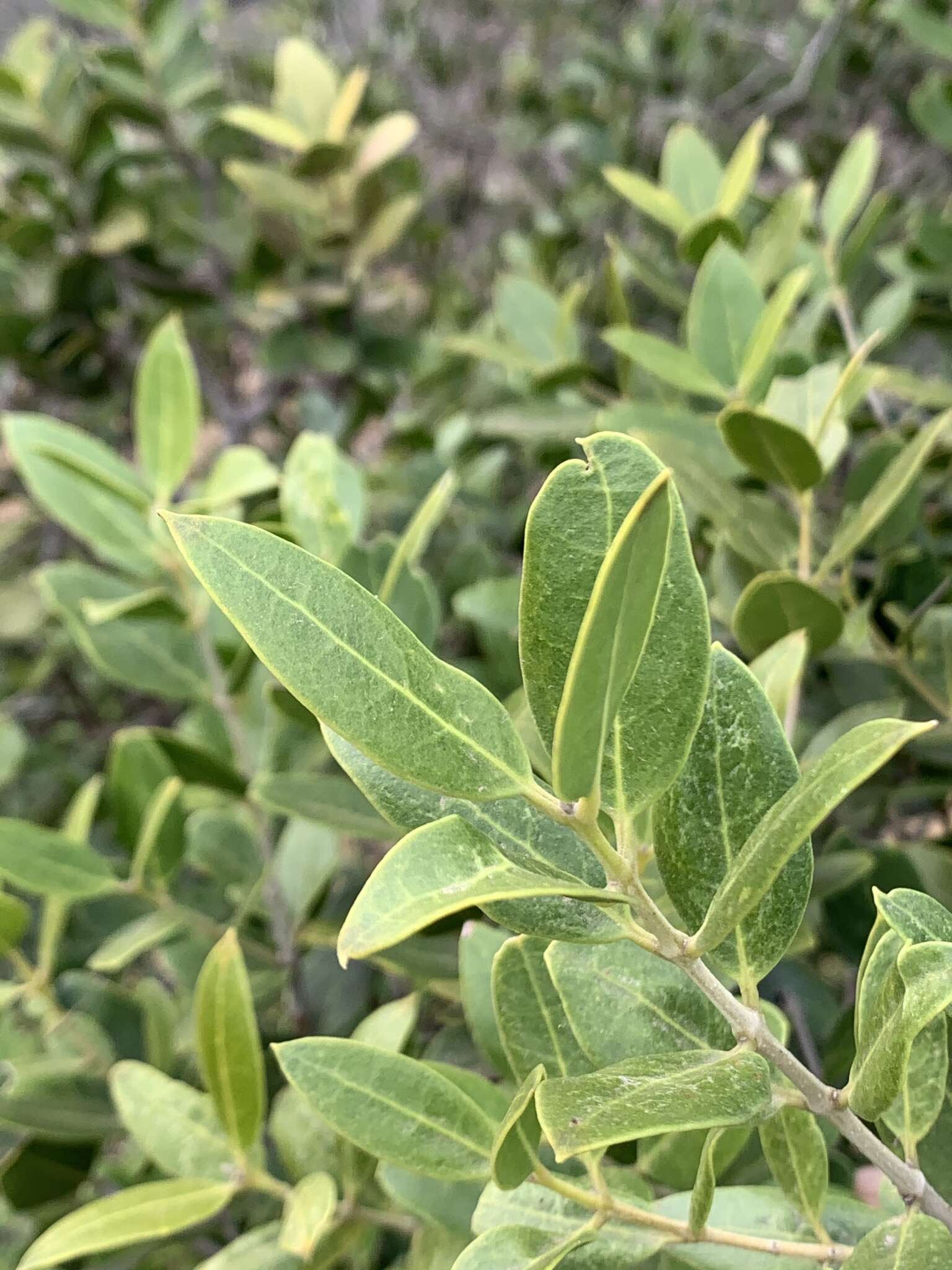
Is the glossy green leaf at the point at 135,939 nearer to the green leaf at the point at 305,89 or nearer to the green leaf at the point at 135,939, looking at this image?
the green leaf at the point at 135,939

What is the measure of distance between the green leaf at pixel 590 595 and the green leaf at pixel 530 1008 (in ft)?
0.49

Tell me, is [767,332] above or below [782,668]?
above

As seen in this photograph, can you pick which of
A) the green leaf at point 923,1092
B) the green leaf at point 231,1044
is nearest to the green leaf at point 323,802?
the green leaf at point 231,1044

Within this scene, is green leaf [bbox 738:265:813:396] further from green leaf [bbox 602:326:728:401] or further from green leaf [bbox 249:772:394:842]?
green leaf [bbox 249:772:394:842]

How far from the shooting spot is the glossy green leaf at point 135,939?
602 millimetres

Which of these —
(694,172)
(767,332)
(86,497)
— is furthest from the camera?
(694,172)

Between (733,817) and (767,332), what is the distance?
14.1 inches

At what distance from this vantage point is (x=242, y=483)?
0.68 m

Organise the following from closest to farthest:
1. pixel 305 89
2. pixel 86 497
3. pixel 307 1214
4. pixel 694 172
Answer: pixel 307 1214
pixel 86 497
pixel 694 172
pixel 305 89

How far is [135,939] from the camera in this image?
0.63 m

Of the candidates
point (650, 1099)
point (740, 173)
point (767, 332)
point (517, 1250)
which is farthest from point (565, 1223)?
point (740, 173)

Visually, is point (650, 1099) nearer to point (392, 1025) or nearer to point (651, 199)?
point (392, 1025)

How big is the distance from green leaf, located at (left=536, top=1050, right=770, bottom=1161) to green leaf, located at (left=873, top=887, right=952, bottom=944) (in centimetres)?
6

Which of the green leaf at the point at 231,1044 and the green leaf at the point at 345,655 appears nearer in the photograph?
the green leaf at the point at 345,655
